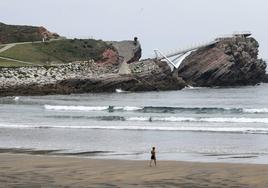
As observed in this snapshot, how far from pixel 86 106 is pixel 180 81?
39.9 m

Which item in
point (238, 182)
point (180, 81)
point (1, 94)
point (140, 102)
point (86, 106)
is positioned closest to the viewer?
point (238, 182)

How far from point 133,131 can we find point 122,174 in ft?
59.8

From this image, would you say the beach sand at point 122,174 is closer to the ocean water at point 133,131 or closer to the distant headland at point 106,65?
the ocean water at point 133,131

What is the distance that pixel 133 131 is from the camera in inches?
1522

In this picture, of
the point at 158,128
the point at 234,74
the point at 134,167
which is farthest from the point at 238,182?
the point at 234,74

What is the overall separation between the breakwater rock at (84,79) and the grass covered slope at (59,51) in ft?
17.8

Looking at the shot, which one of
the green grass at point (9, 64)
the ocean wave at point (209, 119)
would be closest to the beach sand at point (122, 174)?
the ocean wave at point (209, 119)

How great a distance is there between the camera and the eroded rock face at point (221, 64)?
99.6 metres

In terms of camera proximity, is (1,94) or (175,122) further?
(1,94)

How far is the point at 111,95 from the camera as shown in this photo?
78625mm

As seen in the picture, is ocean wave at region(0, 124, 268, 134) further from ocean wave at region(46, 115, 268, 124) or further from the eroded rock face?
the eroded rock face

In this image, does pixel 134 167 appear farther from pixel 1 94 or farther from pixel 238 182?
pixel 1 94

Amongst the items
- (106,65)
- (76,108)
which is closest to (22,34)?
(106,65)

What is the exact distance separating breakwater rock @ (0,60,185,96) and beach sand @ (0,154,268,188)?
175 feet
